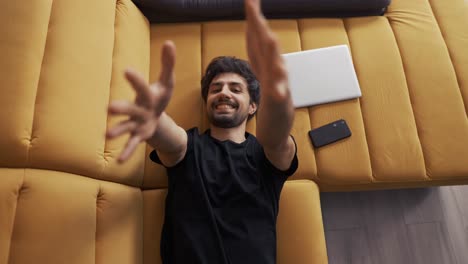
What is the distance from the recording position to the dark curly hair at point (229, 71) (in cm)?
120

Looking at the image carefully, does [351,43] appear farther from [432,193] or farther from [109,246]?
[109,246]

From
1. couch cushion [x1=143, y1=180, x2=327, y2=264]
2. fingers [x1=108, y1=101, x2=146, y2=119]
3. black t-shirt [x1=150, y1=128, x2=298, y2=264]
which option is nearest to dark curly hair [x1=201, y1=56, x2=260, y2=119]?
black t-shirt [x1=150, y1=128, x2=298, y2=264]

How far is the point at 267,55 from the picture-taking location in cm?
61

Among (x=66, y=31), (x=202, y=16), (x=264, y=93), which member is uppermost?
(x=202, y=16)

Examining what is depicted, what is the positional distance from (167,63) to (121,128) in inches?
6.0

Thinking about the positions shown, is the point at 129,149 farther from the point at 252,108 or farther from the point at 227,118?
the point at 252,108

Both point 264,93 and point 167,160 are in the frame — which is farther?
point 167,160

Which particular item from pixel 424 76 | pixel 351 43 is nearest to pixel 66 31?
pixel 351 43

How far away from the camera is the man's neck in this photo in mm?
1134

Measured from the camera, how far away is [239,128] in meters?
1.15

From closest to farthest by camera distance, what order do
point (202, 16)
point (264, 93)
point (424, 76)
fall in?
point (264, 93) < point (424, 76) < point (202, 16)

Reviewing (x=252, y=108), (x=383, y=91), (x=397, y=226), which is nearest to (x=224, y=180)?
(x=252, y=108)

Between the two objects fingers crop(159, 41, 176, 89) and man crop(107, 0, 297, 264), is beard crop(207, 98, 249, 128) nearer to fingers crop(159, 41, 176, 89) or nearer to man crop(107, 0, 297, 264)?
man crop(107, 0, 297, 264)

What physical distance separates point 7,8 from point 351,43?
1.21 metres
